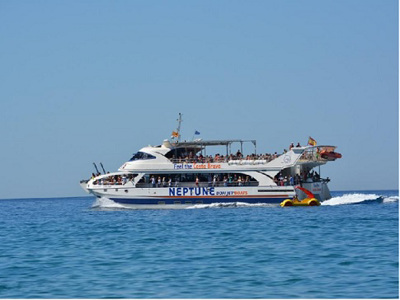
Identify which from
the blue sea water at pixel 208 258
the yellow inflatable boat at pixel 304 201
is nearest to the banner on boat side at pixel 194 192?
the yellow inflatable boat at pixel 304 201

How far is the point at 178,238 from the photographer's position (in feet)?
95.8

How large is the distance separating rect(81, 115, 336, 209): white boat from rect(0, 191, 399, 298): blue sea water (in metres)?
10.1

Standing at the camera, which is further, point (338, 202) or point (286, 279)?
point (338, 202)

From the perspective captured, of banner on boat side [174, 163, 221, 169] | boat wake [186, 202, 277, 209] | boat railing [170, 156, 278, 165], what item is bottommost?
boat wake [186, 202, 277, 209]

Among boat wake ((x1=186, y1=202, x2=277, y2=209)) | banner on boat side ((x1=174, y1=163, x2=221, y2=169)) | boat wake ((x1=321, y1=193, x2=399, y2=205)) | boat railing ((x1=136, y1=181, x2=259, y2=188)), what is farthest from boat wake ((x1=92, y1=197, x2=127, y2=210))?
boat wake ((x1=321, y1=193, x2=399, y2=205))

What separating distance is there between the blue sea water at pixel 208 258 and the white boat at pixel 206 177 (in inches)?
398

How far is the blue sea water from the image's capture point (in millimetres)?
17594

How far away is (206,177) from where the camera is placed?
166 ft

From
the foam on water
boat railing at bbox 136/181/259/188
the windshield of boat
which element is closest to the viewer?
boat railing at bbox 136/181/259/188

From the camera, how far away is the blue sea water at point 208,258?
57.7ft

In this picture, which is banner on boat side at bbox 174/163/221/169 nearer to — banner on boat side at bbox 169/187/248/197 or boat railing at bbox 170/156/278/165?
boat railing at bbox 170/156/278/165

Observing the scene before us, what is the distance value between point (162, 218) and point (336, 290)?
24.6 m

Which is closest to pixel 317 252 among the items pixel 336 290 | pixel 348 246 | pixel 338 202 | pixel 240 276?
pixel 348 246

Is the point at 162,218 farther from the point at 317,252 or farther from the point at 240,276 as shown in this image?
the point at 240,276
